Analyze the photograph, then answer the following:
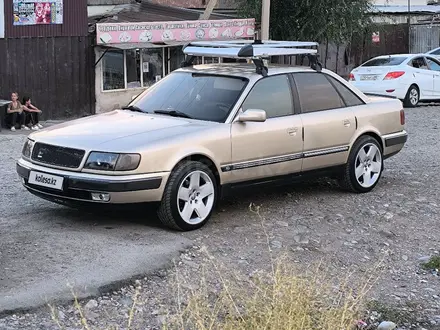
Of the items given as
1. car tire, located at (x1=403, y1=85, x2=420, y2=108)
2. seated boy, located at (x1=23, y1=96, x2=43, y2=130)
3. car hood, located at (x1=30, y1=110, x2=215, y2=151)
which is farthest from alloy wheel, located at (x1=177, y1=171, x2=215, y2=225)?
car tire, located at (x1=403, y1=85, x2=420, y2=108)

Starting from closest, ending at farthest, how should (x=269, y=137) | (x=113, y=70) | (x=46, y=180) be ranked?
(x=46, y=180)
(x=269, y=137)
(x=113, y=70)

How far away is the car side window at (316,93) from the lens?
8836 mm

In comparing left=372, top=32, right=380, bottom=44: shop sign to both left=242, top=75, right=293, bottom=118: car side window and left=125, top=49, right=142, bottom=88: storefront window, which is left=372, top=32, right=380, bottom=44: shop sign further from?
left=242, top=75, right=293, bottom=118: car side window

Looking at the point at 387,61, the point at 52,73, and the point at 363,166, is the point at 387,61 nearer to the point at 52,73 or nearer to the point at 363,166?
the point at 52,73

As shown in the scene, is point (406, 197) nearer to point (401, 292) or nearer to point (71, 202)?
point (401, 292)

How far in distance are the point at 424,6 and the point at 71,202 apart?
33.2 metres

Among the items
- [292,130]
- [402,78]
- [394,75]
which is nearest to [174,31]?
[394,75]

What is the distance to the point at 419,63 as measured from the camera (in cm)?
2148

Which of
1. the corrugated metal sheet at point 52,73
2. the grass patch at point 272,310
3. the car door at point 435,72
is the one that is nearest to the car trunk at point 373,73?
the car door at point 435,72

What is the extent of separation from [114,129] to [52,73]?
1243 centimetres

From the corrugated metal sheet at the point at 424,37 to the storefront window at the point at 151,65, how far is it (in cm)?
1436

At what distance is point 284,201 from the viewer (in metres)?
9.03

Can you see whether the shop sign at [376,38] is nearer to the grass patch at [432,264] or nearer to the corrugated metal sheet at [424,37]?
the corrugated metal sheet at [424,37]

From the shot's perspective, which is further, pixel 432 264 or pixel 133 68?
pixel 133 68
